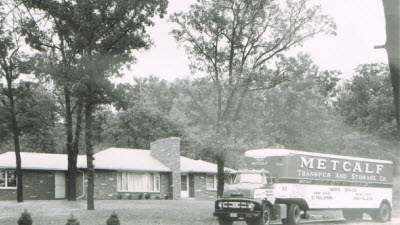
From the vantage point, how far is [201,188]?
44906 millimetres

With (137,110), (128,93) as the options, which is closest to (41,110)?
(128,93)

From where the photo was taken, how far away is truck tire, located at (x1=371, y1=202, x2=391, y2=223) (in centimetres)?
2602

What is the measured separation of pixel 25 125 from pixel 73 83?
35.1 ft

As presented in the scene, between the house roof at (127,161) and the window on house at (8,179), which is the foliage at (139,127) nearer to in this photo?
the house roof at (127,161)

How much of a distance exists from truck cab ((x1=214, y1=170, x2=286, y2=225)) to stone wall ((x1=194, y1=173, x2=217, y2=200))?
2364cm

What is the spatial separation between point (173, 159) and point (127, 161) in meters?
3.93

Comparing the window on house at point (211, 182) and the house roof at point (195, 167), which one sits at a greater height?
the house roof at point (195, 167)

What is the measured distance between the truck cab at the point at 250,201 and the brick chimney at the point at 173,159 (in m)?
21.8

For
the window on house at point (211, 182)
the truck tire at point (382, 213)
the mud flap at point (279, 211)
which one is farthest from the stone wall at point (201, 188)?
the mud flap at point (279, 211)

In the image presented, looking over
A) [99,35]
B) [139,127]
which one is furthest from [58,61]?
[139,127]

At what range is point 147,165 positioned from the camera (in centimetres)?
4159

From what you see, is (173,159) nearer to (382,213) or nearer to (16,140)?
(16,140)

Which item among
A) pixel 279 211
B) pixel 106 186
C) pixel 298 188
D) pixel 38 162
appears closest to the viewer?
pixel 279 211

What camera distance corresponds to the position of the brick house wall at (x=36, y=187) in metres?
35.9
